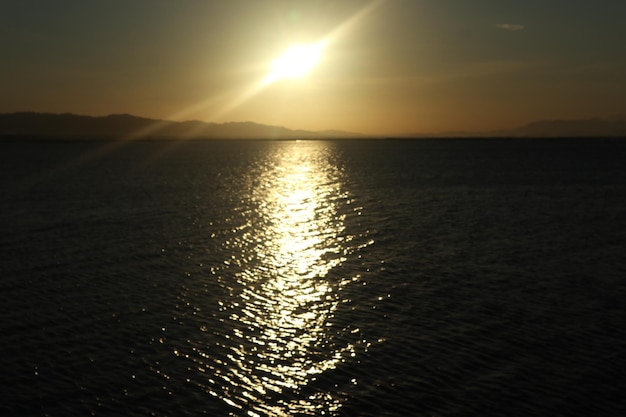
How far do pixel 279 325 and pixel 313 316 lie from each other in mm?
2592

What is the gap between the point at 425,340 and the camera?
1195 inches

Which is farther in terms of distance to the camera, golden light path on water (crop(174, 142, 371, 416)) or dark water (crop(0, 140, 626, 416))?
golden light path on water (crop(174, 142, 371, 416))

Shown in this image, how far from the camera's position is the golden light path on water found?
2439 centimetres

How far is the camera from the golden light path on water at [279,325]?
960 inches

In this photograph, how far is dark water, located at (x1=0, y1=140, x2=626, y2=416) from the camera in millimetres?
24125

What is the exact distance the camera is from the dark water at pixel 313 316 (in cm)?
2412

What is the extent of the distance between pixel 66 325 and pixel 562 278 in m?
35.1

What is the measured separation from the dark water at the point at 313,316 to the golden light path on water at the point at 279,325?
0.13 metres

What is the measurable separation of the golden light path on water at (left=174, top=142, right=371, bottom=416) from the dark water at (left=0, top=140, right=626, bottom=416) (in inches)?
5.1

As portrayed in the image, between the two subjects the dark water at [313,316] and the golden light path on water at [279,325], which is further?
the golden light path on water at [279,325]

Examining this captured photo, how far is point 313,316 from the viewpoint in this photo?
34906 mm

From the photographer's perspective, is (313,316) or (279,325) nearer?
(279,325)

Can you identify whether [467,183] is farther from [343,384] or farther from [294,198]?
[343,384]

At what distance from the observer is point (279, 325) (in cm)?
3328
